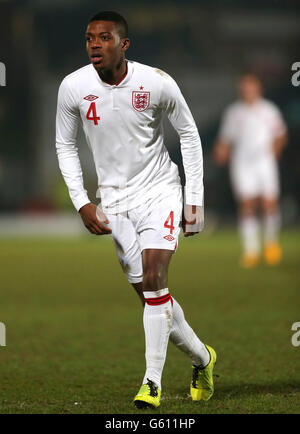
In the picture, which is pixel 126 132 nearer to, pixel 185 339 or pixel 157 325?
pixel 157 325

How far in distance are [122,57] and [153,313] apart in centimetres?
137

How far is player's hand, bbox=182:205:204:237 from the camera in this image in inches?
198

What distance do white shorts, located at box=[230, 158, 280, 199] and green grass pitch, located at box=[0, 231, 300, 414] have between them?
1084 millimetres

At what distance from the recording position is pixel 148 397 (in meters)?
4.78

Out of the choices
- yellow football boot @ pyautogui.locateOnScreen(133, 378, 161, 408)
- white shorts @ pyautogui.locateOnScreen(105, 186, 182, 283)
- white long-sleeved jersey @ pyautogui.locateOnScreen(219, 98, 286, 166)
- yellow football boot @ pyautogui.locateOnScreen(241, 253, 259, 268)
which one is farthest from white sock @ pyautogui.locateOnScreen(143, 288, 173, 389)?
white long-sleeved jersey @ pyautogui.locateOnScreen(219, 98, 286, 166)

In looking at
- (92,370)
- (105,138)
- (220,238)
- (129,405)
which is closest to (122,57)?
(105,138)

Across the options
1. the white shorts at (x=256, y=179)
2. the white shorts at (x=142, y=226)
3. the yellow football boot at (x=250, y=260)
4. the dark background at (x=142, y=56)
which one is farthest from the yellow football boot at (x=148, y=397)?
the dark background at (x=142, y=56)

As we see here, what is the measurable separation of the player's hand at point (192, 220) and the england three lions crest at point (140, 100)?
23.4 inches

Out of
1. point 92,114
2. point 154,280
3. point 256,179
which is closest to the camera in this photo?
point 154,280

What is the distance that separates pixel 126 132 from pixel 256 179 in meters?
9.59

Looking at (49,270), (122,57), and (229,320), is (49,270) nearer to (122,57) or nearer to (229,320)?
(229,320)

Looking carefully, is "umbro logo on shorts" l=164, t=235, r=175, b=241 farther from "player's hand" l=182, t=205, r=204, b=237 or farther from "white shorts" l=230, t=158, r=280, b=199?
"white shorts" l=230, t=158, r=280, b=199

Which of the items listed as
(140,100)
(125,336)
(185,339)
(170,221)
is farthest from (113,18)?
(125,336)

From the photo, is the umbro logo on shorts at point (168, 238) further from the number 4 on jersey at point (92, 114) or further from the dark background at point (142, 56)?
the dark background at point (142, 56)
